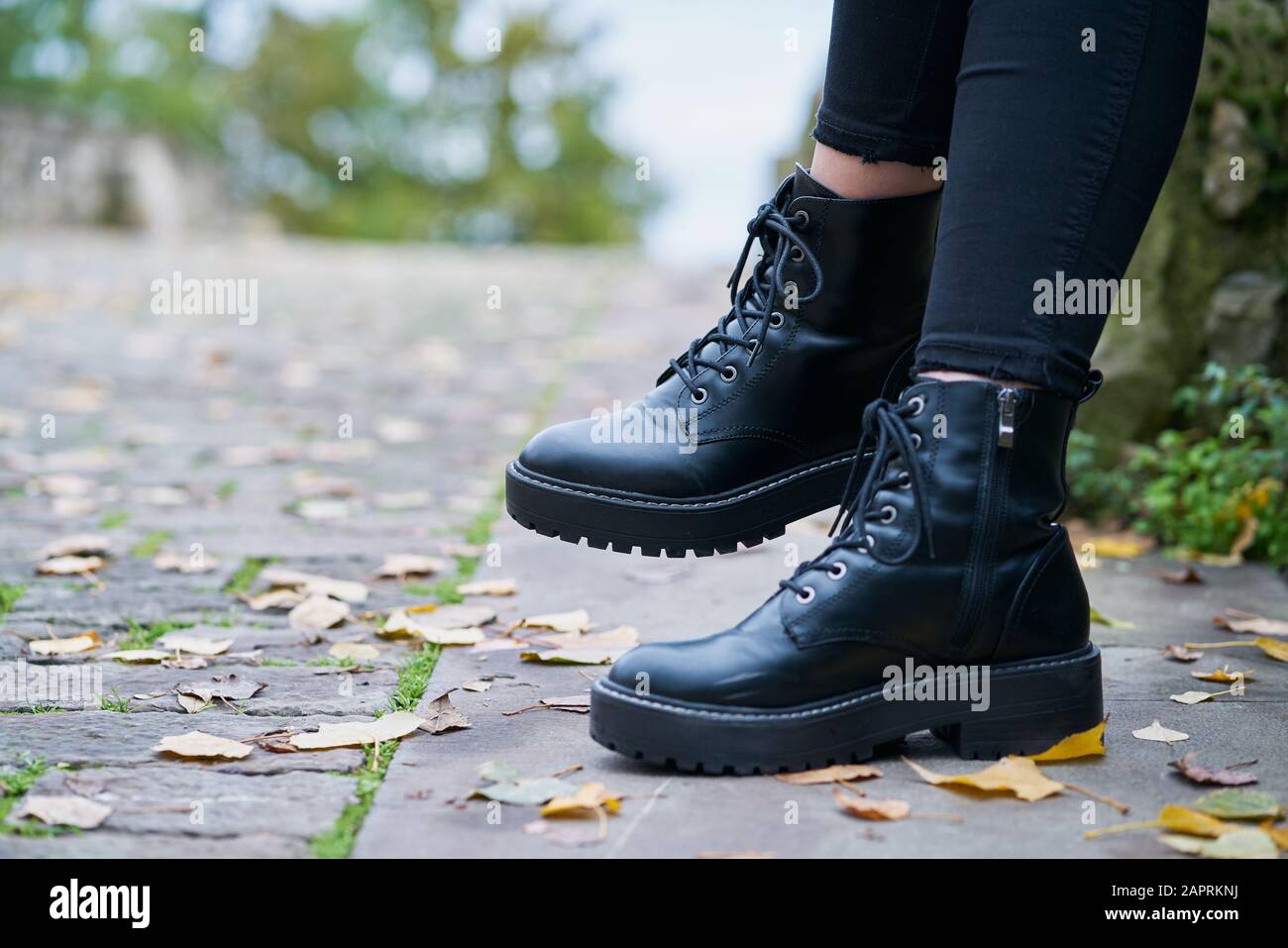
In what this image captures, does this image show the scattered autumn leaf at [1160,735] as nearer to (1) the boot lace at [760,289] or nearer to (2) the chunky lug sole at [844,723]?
(2) the chunky lug sole at [844,723]

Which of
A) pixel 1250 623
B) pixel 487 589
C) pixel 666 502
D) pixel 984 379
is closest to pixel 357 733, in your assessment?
pixel 666 502

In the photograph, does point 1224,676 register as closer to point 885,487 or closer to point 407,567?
point 885,487

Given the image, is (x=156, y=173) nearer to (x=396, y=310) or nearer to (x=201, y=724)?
(x=396, y=310)

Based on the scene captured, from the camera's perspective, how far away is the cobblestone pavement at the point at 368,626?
4.16 feet

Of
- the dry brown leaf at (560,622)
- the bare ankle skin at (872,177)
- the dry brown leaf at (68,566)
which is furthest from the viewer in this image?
the dry brown leaf at (68,566)

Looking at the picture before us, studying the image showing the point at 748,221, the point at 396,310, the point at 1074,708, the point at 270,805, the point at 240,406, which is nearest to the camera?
the point at 270,805

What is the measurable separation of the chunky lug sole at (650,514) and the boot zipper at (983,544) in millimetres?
393

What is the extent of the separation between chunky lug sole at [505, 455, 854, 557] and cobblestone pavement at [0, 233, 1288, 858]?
214mm

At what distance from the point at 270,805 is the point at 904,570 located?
2.37 ft

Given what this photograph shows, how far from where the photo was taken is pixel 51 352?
515 centimetres

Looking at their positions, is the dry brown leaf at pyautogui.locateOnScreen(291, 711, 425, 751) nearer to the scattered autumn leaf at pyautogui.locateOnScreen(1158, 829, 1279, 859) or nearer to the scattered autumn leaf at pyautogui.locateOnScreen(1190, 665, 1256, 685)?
the scattered autumn leaf at pyautogui.locateOnScreen(1158, 829, 1279, 859)

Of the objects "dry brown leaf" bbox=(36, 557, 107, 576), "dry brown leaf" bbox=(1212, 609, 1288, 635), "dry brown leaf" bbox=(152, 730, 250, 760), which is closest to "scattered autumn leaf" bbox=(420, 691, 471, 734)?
"dry brown leaf" bbox=(152, 730, 250, 760)

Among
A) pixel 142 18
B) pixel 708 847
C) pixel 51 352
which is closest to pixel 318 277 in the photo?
pixel 51 352

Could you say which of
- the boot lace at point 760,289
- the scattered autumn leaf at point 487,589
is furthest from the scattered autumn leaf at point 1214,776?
the scattered autumn leaf at point 487,589
